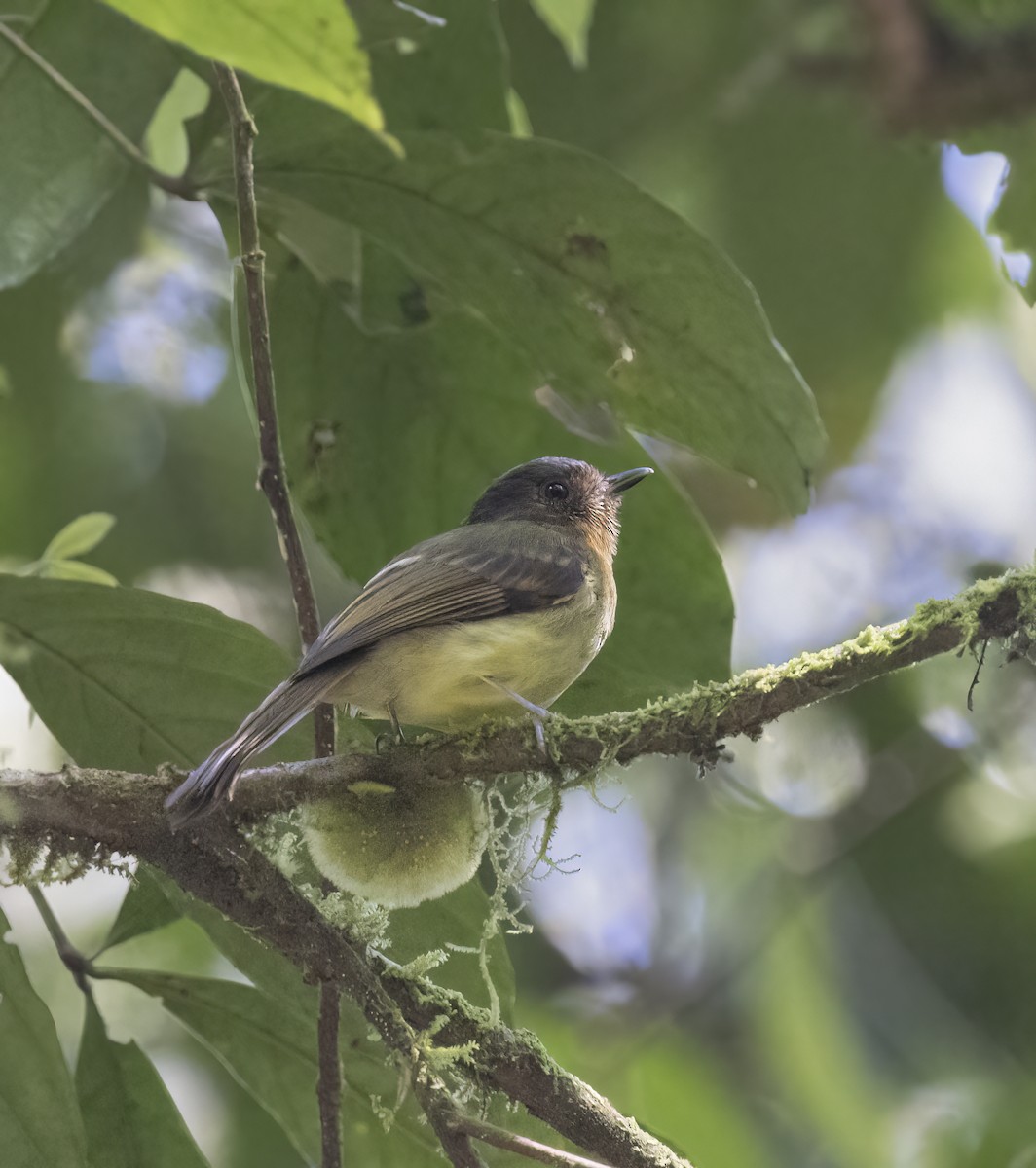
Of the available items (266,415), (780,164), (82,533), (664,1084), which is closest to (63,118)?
(82,533)

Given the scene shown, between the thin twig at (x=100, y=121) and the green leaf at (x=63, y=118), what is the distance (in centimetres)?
5

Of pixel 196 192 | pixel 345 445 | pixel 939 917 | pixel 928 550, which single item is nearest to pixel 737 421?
pixel 345 445

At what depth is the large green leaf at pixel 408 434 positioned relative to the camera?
2834mm

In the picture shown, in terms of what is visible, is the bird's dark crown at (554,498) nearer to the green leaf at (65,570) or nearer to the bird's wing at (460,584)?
the bird's wing at (460,584)

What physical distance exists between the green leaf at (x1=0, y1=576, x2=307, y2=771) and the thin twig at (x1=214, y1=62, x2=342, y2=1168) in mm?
190

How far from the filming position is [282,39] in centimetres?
127

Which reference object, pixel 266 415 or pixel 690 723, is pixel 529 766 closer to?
pixel 690 723

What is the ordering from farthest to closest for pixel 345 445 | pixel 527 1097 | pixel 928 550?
pixel 928 550
pixel 345 445
pixel 527 1097

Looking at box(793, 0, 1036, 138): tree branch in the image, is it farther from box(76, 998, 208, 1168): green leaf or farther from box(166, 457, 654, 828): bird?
box(76, 998, 208, 1168): green leaf

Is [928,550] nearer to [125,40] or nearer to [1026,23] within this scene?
[1026,23]

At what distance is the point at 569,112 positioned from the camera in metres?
4.19

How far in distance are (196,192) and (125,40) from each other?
1.74ft

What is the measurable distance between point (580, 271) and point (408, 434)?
0.56 m

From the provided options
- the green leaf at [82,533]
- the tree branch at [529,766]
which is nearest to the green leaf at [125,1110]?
the tree branch at [529,766]
